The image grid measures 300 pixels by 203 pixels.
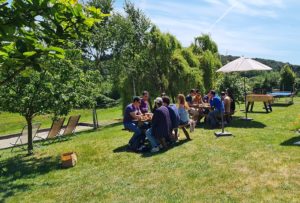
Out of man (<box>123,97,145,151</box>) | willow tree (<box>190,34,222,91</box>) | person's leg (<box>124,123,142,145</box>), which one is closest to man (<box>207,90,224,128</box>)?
man (<box>123,97,145,151</box>)

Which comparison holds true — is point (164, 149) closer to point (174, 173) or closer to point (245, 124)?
point (174, 173)

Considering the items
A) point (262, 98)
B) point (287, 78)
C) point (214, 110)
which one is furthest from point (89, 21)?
point (287, 78)

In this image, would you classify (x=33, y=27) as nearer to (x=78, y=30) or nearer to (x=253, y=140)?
(x=78, y=30)

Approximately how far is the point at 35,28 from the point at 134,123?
32.7 feet

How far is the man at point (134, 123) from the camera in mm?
11802

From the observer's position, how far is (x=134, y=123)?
40.4 ft

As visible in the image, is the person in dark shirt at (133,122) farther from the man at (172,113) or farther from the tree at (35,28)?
the tree at (35,28)

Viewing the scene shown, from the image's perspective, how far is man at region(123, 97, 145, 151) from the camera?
38.7 feet

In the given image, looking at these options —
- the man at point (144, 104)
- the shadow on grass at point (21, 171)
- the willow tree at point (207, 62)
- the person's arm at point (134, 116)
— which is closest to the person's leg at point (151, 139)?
the person's arm at point (134, 116)

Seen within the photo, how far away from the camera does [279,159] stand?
29.9 feet

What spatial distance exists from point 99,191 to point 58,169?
299 centimetres

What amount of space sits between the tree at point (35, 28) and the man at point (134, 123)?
9.16 metres

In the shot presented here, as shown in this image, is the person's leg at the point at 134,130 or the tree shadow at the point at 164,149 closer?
the tree shadow at the point at 164,149

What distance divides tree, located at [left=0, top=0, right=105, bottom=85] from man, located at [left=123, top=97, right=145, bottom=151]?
9157 millimetres
